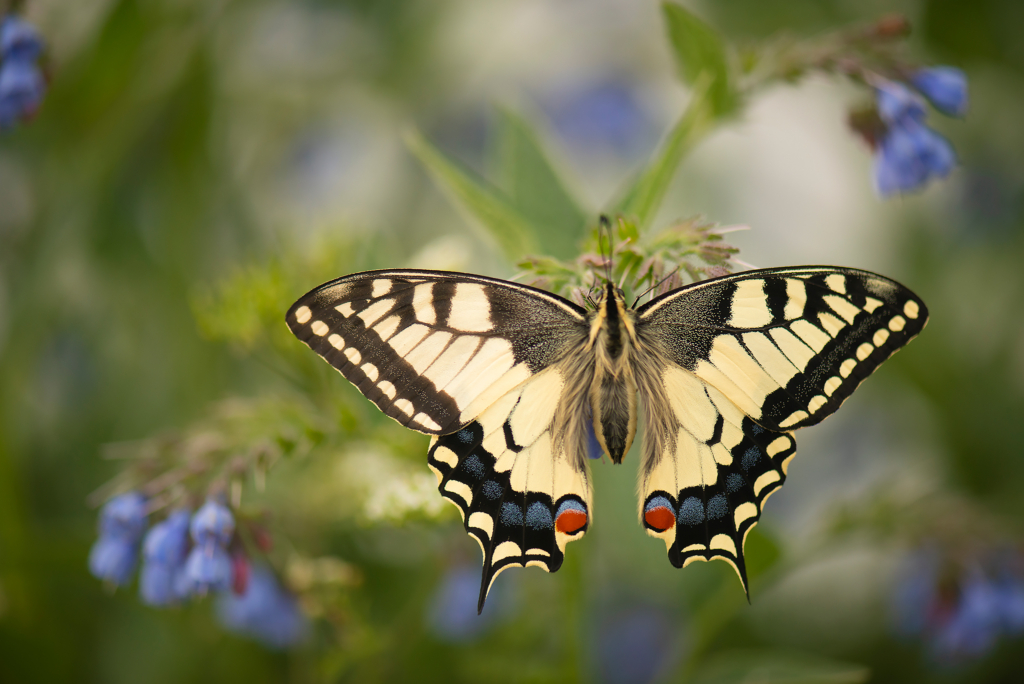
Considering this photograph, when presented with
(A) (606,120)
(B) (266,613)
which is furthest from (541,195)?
(A) (606,120)

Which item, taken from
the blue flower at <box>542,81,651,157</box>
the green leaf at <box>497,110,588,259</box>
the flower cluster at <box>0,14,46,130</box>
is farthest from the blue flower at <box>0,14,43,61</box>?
the blue flower at <box>542,81,651,157</box>

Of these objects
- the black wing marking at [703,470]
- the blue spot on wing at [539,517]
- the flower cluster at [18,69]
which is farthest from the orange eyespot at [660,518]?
the flower cluster at [18,69]

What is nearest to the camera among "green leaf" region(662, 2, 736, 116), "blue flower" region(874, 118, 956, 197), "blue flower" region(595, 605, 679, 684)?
"green leaf" region(662, 2, 736, 116)

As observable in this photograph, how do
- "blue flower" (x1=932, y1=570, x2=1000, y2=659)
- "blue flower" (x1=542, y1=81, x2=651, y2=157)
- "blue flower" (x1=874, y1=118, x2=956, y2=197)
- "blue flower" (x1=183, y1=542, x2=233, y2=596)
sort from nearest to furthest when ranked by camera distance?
"blue flower" (x1=183, y1=542, x2=233, y2=596) → "blue flower" (x1=874, y1=118, x2=956, y2=197) → "blue flower" (x1=932, y1=570, x2=1000, y2=659) → "blue flower" (x1=542, y1=81, x2=651, y2=157)

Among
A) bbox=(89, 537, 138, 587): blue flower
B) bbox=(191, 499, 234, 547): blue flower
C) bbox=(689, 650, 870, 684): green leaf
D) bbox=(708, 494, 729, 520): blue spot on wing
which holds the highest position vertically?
bbox=(708, 494, 729, 520): blue spot on wing

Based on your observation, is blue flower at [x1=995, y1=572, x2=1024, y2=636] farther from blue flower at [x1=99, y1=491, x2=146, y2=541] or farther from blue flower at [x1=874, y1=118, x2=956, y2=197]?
blue flower at [x1=99, y1=491, x2=146, y2=541]

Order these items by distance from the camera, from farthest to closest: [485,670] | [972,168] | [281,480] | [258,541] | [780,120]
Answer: [780,120] → [972,168] → [281,480] → [485,670] → [258,541]

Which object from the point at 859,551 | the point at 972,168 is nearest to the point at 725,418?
the point at 972,168

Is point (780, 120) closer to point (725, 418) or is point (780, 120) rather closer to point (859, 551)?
point (859, 551)
